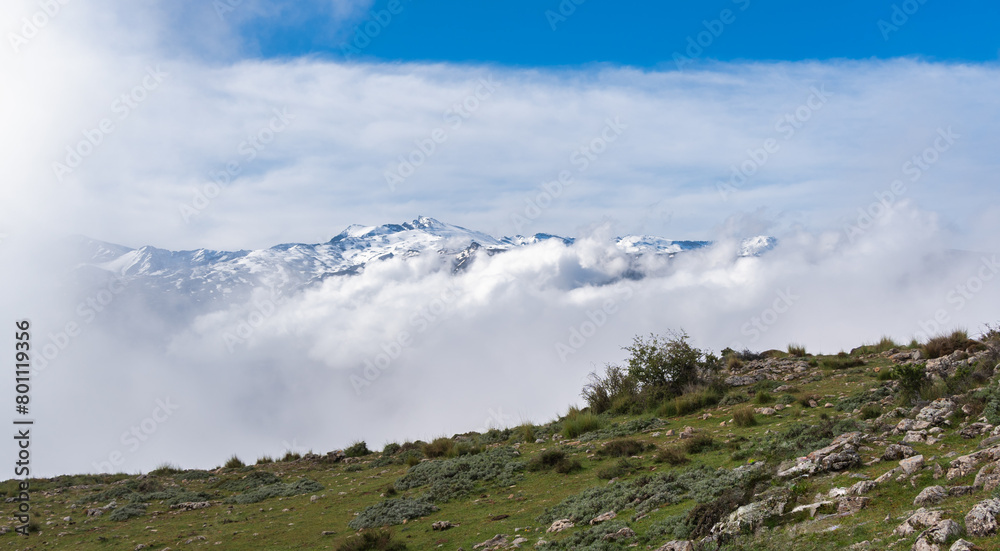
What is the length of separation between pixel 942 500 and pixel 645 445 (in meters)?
9.64

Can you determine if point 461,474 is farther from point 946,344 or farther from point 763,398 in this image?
point 946,344

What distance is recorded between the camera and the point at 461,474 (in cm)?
1639

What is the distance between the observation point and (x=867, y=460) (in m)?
8.87

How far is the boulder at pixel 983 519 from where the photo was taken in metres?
5.07

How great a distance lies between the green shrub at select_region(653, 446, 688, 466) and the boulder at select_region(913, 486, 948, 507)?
6.65 meters

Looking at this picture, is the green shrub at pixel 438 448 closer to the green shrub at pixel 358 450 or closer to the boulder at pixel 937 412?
the green shrub at pixel 358 450

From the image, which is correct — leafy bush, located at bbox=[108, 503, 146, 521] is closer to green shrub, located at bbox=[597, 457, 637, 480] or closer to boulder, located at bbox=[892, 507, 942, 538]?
green shrub, located at bbox=[597, 457, 637, 480]

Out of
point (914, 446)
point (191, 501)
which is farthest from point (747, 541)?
point (191, 501)

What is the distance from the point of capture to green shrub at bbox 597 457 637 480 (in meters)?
13.0

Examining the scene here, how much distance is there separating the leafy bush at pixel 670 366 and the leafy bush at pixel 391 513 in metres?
12.9

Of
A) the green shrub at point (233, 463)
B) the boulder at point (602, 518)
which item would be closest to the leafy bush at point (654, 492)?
the boulder at point (602, 518)

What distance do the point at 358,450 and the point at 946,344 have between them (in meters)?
24.7

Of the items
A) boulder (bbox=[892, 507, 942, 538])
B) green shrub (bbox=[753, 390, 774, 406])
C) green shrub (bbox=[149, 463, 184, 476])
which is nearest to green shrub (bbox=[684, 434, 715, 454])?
green shrub (bbox=[753, 390, 774, 406])

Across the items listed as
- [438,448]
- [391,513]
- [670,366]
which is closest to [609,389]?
[670,366]
